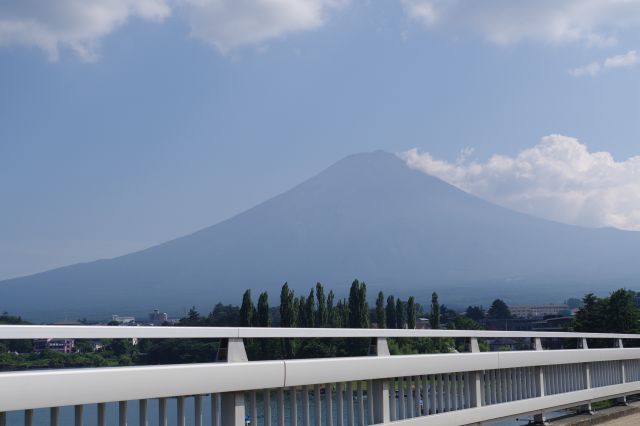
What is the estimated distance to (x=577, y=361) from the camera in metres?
8.85

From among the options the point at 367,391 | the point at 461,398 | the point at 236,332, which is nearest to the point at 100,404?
the point at 236,332

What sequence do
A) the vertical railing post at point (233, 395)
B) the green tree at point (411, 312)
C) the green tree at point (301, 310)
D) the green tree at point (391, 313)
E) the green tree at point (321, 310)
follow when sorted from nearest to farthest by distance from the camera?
the vertical railing post at point (233, 395) < the green tree at point (301, 310) < the green tree at point (321, 310) < the green tree at point (411, 312) < the green tree at point (391, 313)

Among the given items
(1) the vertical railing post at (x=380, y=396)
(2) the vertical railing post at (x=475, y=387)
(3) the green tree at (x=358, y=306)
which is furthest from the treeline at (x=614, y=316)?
(1) the vertical railing post at (x=380, y=396)

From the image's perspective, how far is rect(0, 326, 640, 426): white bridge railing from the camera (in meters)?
3.45

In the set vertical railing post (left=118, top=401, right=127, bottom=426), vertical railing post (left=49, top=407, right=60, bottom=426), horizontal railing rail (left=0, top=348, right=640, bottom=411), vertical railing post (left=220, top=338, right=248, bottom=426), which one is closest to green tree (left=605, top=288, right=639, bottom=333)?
horizontal railing rail (left=0, top=348, right=640, bottom=411)

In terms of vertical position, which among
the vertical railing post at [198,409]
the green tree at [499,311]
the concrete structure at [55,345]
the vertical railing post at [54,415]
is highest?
the concrete structure at [55,345]

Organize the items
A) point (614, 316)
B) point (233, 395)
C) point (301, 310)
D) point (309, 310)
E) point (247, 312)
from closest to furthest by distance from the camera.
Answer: point (233, 395)
point (614, 316)
point (247, 312)
point (309, 310)
point (301, 310)

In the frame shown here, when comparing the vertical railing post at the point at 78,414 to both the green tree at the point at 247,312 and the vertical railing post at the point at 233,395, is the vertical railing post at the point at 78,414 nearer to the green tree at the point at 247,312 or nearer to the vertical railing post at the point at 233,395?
the vertical railing post at the point at 233,395

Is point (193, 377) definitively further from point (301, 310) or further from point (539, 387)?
point (301, 310)

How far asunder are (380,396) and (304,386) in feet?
2.98

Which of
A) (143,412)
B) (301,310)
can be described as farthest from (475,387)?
(301,310)

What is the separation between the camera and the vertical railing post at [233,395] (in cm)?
431

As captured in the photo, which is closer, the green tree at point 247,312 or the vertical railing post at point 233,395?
the vertical railing post at point 233,395

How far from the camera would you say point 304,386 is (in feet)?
16.1
